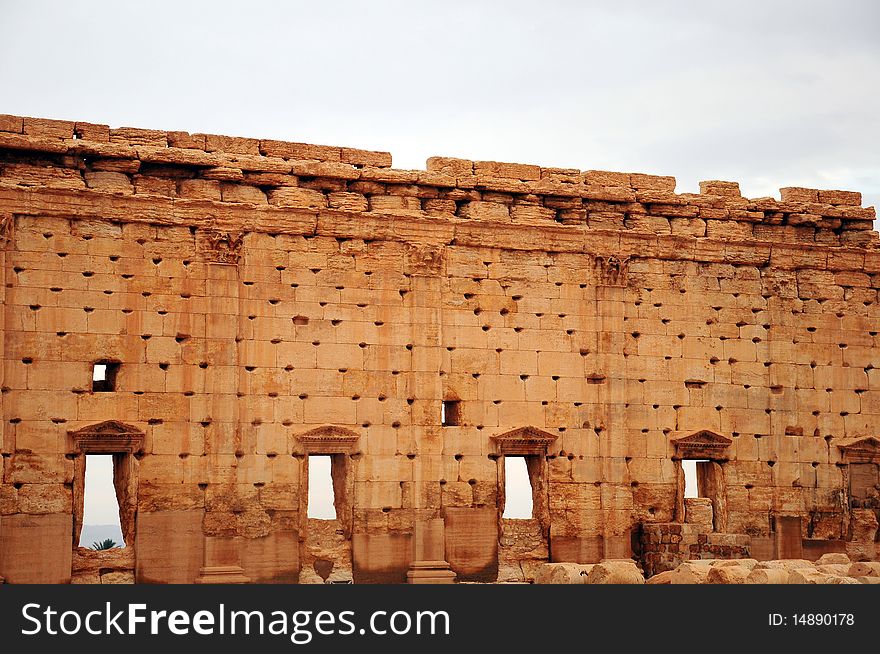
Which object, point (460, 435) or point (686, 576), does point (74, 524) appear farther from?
point (686, 576)

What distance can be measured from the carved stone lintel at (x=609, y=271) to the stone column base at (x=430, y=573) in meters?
6.28

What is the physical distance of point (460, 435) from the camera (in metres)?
34.7

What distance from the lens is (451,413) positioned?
115 ft

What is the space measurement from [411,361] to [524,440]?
2564mm

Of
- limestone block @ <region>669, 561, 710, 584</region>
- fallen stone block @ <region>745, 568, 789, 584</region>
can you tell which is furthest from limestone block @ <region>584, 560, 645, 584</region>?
fallen stone block @ <region>745, 568, 789, 584</region>

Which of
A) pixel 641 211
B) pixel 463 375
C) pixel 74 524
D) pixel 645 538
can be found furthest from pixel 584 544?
pixel 74 524

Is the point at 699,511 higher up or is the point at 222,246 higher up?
the point at 222,246

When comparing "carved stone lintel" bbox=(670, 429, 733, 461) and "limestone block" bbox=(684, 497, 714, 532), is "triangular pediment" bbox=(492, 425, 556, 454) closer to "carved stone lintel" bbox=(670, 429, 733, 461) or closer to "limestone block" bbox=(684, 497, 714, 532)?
"carved stone lintel" bbox=(670, 429, 733, 461)

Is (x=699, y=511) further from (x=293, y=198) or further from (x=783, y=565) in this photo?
(x=293, y=198)

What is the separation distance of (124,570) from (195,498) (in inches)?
67.6

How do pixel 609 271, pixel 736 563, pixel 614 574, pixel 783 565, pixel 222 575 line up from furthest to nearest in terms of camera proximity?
pixel 609 271
pixel 222 575
pixel 783 565
pixel 736 563
pixel 614 574

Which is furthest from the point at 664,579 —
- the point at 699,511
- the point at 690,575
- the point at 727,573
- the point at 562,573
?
the point at 699,511

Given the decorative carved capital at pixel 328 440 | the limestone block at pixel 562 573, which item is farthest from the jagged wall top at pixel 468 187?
the limestone block at pixel 562 573

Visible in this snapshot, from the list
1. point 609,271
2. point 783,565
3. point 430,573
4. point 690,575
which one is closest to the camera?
point 690,575
